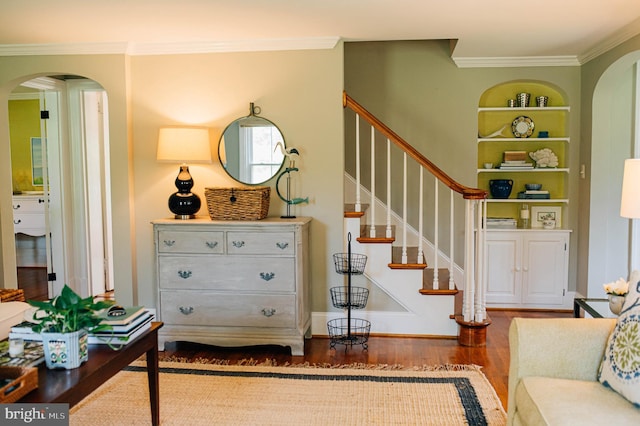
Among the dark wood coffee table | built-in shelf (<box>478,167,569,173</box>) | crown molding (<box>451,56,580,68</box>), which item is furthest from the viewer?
built-in shelf (<box>478,167,569,173</box>)

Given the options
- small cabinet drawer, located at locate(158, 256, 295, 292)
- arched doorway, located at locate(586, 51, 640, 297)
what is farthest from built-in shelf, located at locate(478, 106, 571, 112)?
small cabinet drawer, located at locate(158, 256, 295, 292)

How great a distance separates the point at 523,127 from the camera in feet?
17.2

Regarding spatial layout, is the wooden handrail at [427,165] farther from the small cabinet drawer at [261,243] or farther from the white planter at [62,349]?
the white planter at [62,349]

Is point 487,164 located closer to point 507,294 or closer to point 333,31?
point 507,294

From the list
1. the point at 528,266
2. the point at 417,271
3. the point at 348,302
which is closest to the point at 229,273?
the point at 348,302

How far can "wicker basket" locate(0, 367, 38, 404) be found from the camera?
182cm

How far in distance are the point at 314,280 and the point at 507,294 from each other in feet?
Result: 6.34

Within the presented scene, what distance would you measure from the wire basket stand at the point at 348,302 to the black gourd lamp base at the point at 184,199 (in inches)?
43.8

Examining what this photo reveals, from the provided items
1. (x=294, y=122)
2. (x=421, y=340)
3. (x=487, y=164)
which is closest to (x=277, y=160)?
(x=294, y=122)

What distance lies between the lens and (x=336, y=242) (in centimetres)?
430

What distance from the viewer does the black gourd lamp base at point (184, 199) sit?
13.6 ft

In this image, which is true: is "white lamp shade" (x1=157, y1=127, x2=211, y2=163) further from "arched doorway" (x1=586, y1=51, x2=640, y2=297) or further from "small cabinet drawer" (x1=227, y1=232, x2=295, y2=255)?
"arched doorway" (x1=586, y1=51, x2=640, y2=297)

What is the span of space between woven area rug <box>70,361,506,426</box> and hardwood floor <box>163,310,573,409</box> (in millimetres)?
145

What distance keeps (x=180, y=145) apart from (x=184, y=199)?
400 millimetres
